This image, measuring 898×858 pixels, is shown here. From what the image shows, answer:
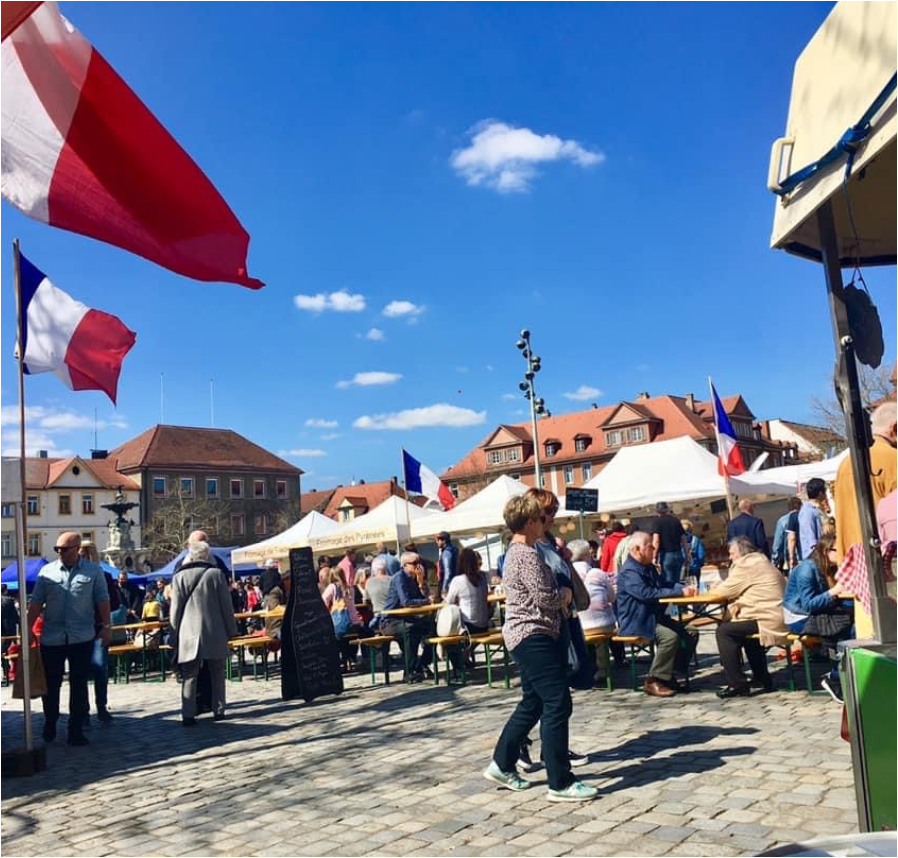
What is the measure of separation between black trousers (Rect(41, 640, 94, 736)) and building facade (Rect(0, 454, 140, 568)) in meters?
68.3

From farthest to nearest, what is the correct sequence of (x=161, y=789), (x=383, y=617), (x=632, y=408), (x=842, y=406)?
1. (x=632, y=408)
2. (x=383, y=617)
3. (x=161, y=789)
4. (x=842, y=406)

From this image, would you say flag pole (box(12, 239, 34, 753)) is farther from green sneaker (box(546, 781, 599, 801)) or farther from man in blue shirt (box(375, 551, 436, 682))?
man in blue shirt (box(375, 551, 436, 682))

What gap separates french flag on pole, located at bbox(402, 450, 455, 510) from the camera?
21.9 metres

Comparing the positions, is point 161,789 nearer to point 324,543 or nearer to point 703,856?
point 703,856

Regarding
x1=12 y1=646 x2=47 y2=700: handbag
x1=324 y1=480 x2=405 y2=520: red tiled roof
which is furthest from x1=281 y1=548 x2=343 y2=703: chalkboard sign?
x1=324 y1=480 x2=405 y2=520: red tiled roof

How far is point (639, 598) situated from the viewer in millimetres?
8445

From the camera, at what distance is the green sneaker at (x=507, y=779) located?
5.38m

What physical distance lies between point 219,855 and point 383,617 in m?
7.02

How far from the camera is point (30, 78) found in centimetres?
371

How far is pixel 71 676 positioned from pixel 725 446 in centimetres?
1243

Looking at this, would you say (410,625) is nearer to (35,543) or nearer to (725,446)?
(725,446)

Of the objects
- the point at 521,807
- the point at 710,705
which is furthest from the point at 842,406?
the point at 710,705

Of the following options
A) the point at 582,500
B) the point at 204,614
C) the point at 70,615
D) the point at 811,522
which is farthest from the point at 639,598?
the point at 582,500

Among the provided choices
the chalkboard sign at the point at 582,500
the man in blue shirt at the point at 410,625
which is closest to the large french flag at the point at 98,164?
the man in blue shirt at the point at 410,625
